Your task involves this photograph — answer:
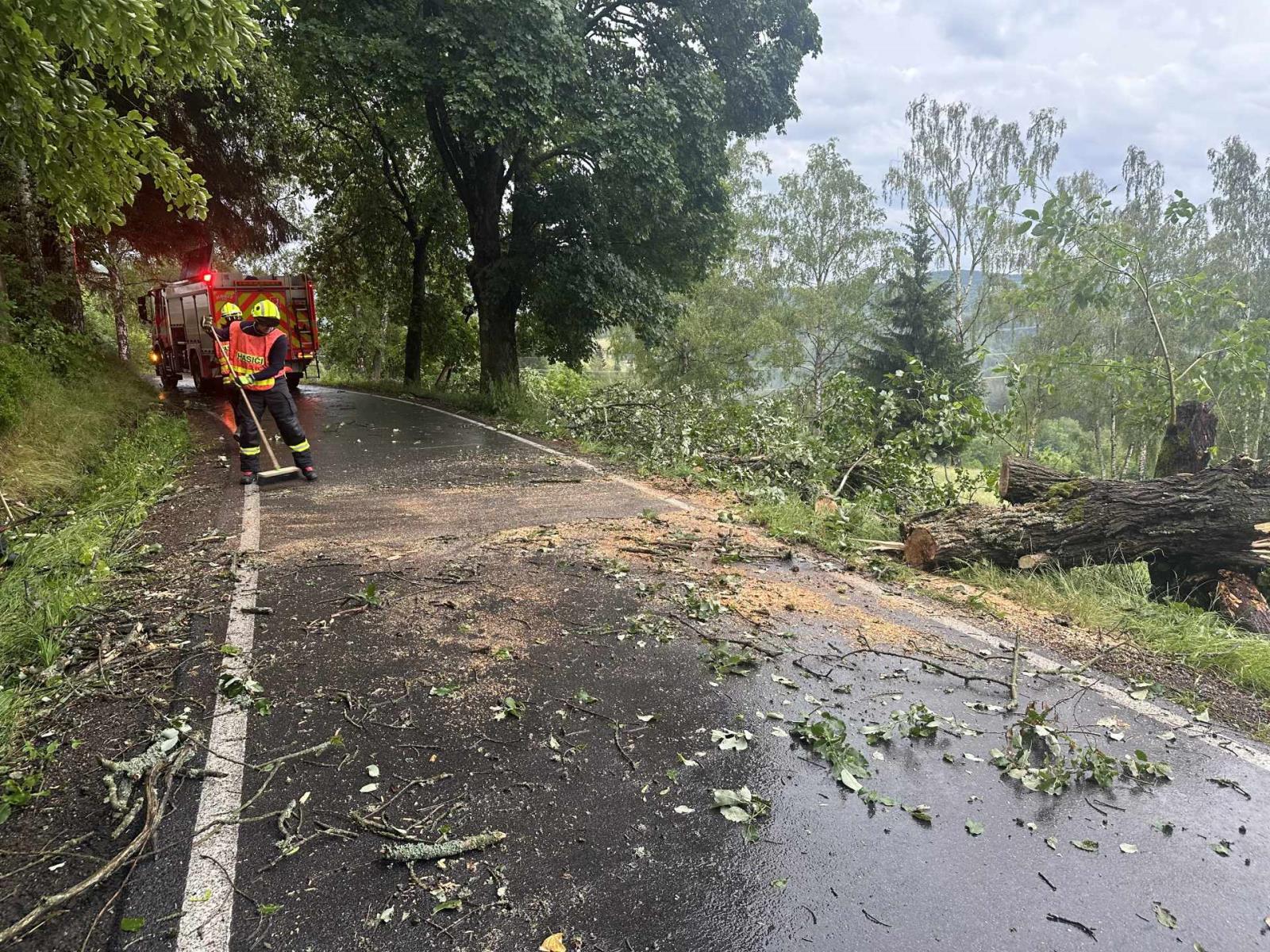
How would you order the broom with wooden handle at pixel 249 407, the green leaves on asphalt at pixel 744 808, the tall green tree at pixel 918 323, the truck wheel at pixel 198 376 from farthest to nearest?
the tall green tree at pixel 918 323 → the truck wheel at pixel 198 376 → the broom with wooden handle at pixel 249 407 → the green leaves on asphalt at pixel 744 808

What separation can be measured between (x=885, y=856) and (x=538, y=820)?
1.23 metres

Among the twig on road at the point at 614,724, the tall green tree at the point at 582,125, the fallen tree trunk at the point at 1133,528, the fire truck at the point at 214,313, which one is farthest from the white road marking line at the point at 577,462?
the twig on road at the point at 614,724

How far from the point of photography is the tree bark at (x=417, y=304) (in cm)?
2116

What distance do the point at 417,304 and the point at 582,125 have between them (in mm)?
11217

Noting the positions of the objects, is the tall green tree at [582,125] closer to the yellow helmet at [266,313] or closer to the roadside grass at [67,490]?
the yellow helmet at [266,313]

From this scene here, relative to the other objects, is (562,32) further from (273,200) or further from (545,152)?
(273,200)

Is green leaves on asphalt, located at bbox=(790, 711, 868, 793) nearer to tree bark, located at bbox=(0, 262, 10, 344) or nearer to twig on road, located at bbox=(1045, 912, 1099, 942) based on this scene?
twig on road, located at bbox=(1045, 912, 1099, 942)

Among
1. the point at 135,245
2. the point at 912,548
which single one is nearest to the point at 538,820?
the point at 912,548

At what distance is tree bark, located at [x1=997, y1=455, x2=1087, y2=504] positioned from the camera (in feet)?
21.2

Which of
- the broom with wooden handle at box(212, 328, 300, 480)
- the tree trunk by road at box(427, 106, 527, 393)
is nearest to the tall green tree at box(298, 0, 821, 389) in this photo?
the tree trunk by road at box(427, 106, 527, 393)

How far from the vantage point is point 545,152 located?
573 inches

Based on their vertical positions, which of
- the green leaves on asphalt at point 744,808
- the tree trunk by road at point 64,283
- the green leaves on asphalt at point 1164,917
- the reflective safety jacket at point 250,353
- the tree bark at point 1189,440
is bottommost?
the green leaves on asphalt at point 1164,917

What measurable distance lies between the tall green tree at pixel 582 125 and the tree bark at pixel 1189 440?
28.5ft

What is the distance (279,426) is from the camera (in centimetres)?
759
